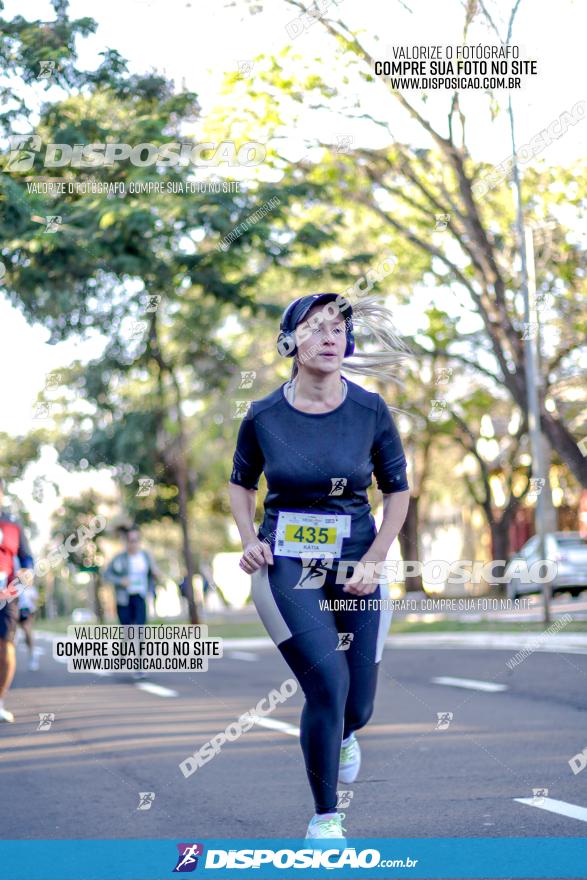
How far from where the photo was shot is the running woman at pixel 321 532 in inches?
208

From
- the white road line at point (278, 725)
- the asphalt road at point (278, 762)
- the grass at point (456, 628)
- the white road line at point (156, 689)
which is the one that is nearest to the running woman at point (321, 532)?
the asphalt road at point (278, 762)

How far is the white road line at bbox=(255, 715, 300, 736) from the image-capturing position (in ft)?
35.1

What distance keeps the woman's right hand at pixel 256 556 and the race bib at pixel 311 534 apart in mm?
52

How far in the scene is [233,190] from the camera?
18516 millimetres

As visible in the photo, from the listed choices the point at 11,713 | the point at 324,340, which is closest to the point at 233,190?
the point at 11,713

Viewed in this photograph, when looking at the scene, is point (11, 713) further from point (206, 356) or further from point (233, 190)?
point (206, 356)

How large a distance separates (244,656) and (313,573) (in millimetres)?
16845

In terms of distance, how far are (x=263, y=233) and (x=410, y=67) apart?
284 cm

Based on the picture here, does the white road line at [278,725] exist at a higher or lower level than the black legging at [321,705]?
lower

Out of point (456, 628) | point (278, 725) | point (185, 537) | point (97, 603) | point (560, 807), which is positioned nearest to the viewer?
point (560, 807)

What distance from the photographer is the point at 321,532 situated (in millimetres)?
5352

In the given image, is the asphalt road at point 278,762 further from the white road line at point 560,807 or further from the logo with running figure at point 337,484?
the logo with running figure at point 337,484

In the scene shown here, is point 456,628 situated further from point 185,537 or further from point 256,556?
point 256,556

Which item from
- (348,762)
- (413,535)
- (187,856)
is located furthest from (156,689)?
(413,535)
